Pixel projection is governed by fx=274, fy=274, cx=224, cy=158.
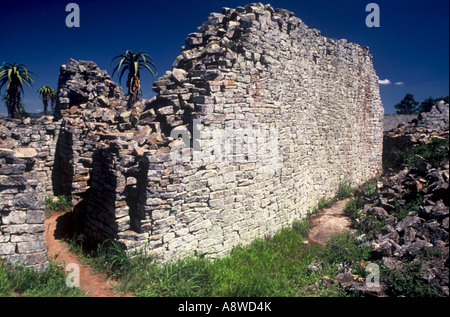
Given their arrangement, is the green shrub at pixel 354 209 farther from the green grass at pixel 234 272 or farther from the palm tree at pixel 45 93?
the palm tree at pixel 45 93

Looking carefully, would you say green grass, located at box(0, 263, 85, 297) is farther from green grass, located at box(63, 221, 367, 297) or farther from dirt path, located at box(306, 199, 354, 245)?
dirt path, located at box(306, 199, 354, 245)

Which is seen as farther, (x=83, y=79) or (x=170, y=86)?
(x=83, y=79)

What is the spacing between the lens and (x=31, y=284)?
173 inches

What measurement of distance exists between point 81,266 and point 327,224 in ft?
22.6

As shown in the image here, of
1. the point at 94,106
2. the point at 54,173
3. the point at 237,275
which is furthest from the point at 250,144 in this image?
the point at 54,173

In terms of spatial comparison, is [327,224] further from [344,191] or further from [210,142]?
[210,142]

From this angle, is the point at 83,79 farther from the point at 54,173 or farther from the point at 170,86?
the point at 170,86

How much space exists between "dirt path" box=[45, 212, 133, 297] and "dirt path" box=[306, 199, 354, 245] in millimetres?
5325

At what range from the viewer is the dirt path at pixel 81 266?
15.5 ft

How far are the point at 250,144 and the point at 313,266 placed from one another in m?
3.10

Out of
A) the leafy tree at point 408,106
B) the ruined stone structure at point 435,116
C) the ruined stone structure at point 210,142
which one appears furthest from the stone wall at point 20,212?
the leafy tree at point 408,106

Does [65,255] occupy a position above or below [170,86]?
below

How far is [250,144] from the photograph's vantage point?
6867 millimetres

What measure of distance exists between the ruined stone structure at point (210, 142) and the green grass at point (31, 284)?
441 millimetres
